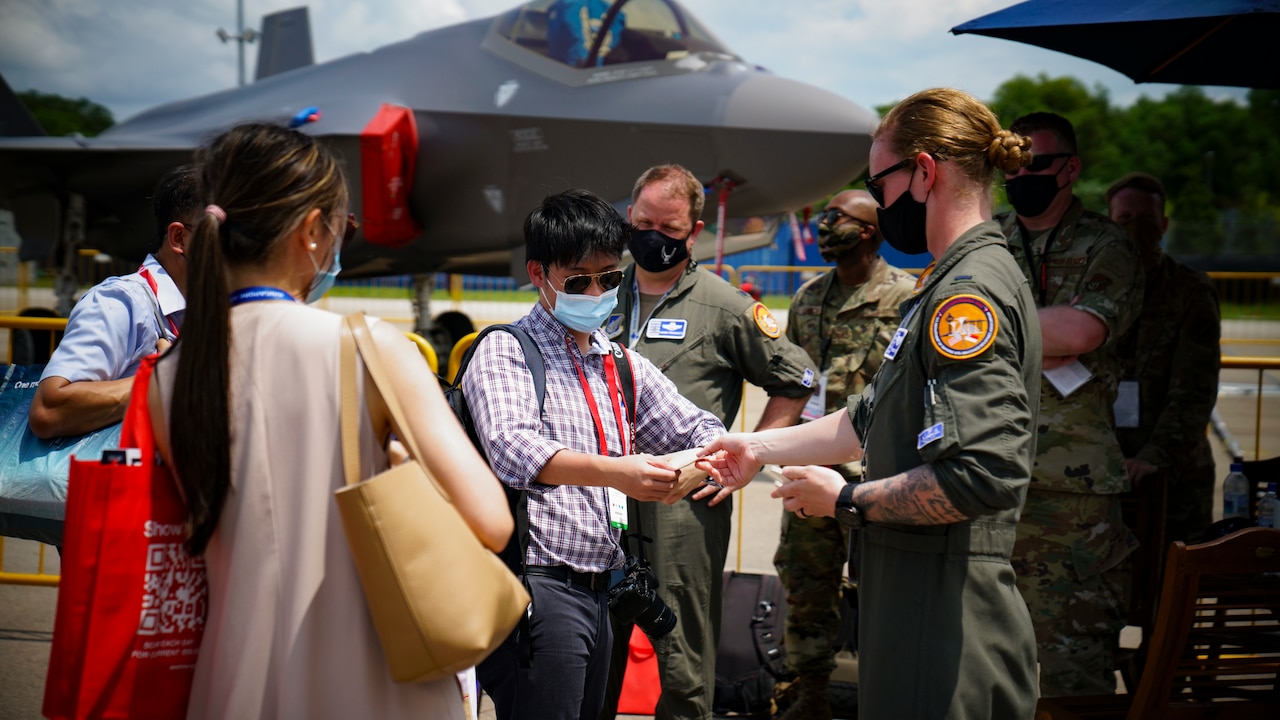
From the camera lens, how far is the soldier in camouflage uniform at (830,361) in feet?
14.1

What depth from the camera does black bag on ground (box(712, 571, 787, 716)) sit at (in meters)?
4.36

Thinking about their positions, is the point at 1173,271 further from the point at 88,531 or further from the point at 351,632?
the point at 88,531

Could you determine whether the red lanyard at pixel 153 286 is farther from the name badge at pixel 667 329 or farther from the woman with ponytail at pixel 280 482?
the name badge at pixel 667 329

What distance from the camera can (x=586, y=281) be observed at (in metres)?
2.64

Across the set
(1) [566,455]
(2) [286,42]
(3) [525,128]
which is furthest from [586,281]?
(2) [286,42]

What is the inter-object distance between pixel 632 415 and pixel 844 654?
2424mm

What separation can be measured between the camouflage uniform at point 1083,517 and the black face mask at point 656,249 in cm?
148

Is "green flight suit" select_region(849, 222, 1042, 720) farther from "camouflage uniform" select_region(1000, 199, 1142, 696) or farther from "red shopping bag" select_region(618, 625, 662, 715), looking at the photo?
"red shopping bag" select_region(618, 625, 662, 715)

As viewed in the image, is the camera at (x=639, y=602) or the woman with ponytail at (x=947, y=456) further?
the camera at (x=639, y=602)

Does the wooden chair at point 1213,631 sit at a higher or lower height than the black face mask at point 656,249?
lower

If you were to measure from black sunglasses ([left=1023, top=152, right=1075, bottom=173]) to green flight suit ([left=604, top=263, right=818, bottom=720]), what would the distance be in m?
1.16

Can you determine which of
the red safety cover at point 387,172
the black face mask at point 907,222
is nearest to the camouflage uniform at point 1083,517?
the black face mask at point 907,222

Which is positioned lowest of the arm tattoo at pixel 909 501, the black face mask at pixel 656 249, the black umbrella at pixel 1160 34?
the arm tattoo at pixel 909 501

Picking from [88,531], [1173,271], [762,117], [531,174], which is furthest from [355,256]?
[88,531]
